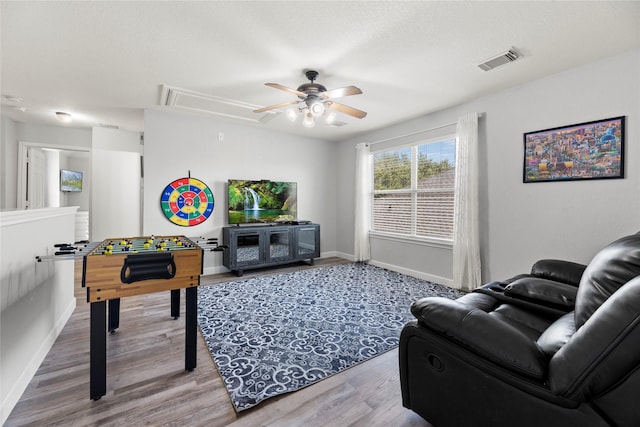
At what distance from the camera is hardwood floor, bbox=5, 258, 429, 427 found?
1.47 m

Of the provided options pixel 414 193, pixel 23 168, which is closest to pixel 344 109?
pixel 414 193

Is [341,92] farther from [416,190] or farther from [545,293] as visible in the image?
[416,190]

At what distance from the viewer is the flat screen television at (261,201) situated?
4.59 metres

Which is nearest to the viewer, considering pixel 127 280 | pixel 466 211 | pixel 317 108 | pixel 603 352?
pixel 603 352

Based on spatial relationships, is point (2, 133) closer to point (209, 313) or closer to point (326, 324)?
point (209, 313)

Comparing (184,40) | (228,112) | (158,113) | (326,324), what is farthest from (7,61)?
(326,324)

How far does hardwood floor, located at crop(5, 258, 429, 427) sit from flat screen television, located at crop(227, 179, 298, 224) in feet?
8.59

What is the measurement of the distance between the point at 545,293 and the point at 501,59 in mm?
2114

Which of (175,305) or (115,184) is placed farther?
(115,184)

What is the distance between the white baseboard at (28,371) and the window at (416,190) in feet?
14.2

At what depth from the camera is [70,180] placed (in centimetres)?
711

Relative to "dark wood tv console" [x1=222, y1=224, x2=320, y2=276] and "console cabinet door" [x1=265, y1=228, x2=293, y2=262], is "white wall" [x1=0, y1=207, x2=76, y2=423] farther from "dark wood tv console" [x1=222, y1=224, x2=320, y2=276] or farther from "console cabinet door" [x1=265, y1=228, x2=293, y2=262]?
"console cabinet door" [x1=265, y1=228, x2=293, y2=262]

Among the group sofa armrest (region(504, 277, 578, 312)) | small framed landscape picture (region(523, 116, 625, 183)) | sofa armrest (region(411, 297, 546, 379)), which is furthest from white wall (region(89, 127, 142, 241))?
small framed landscape picture (region(523, 116, 625, 183))

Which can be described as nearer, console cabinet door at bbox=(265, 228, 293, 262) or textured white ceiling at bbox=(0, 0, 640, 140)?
A: textured white ceiling at bbox=(0, 0, 640, 140)
